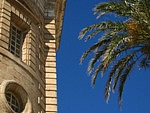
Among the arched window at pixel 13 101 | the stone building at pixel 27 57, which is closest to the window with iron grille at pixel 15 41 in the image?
the stone building at pixel 27 57

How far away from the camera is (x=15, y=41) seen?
78.1ft

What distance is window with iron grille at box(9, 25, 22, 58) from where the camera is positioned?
23.3m

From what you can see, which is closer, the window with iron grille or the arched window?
the arched window

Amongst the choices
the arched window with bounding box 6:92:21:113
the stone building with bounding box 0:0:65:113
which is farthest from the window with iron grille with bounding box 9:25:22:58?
the arched window with bounding box 6:92:21:113

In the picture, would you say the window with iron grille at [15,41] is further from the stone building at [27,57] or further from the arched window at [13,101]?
the arched window at [13,101]

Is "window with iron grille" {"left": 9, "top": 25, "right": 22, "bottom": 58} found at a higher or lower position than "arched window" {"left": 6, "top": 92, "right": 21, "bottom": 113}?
higher

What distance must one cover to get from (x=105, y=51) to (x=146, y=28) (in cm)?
209

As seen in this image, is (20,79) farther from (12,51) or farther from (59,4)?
(59,4)

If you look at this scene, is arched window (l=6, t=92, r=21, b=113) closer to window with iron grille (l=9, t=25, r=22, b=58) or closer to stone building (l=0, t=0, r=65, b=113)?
stone building (l=0, t=0, r=65, b=113)

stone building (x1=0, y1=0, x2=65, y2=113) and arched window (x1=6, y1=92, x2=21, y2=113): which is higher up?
stone building (x1=0, y1=0, x2=65, y2=113)

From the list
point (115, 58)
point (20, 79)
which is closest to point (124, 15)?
point (115, 58)

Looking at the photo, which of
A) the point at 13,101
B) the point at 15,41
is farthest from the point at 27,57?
the point at 13,101

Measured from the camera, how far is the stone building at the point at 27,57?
70.3 ft

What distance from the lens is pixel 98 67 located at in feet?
60.9
